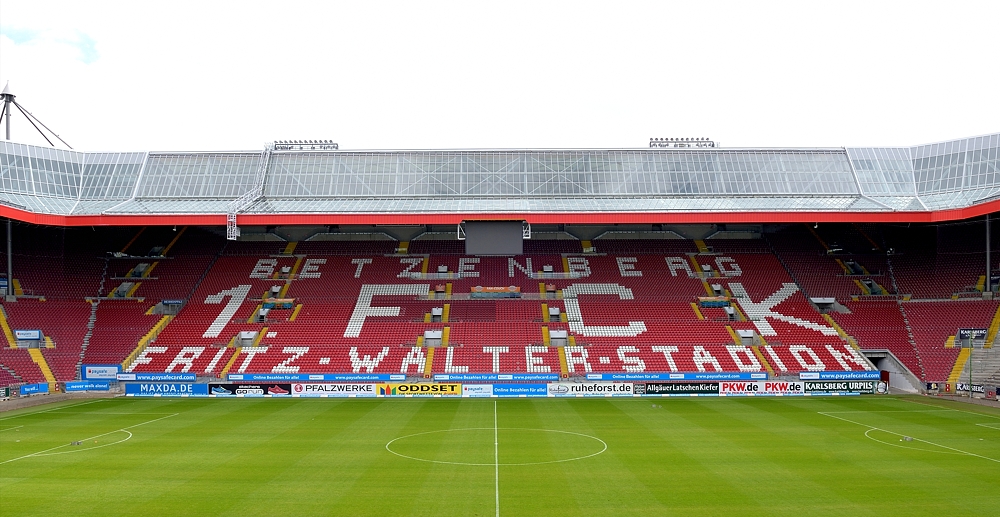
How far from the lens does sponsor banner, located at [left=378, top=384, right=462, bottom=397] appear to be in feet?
149

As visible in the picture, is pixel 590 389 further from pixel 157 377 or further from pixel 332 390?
pixel 157 377

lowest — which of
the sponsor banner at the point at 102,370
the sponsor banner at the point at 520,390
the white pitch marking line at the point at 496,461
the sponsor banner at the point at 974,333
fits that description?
the white pitch marking line at the point at 496,461

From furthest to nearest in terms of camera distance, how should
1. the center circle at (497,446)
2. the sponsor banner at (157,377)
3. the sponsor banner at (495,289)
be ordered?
1. the sponsor banner at (495,289)
2. the sponsor banner at (157,377)
3. the center circle at (497,446)

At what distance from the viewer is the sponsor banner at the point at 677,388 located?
45.6 meters

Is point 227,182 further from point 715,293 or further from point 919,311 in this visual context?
point 919,311

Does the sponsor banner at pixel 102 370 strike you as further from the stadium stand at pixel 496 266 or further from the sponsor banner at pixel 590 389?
the sponsor banner at pixel 590 389

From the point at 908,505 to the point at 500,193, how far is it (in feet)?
139

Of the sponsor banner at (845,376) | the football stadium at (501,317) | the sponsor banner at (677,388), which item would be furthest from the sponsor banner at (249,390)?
the sponsor banner at (845,376)

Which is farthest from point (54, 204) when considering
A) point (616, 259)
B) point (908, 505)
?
point (908, 505)

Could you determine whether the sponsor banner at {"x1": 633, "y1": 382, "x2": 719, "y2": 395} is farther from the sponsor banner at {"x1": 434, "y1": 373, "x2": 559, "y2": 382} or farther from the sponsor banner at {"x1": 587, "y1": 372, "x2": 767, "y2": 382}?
the sponsor banner at {"x1": 434, "y1": 373, "x2": 559, "y2": 382}

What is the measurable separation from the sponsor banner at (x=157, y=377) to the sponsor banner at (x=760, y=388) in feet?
109

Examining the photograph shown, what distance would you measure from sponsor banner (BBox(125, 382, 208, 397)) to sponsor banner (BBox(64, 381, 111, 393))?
1803 millimetres

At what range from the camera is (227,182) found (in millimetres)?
60281

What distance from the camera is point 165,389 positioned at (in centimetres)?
4619
